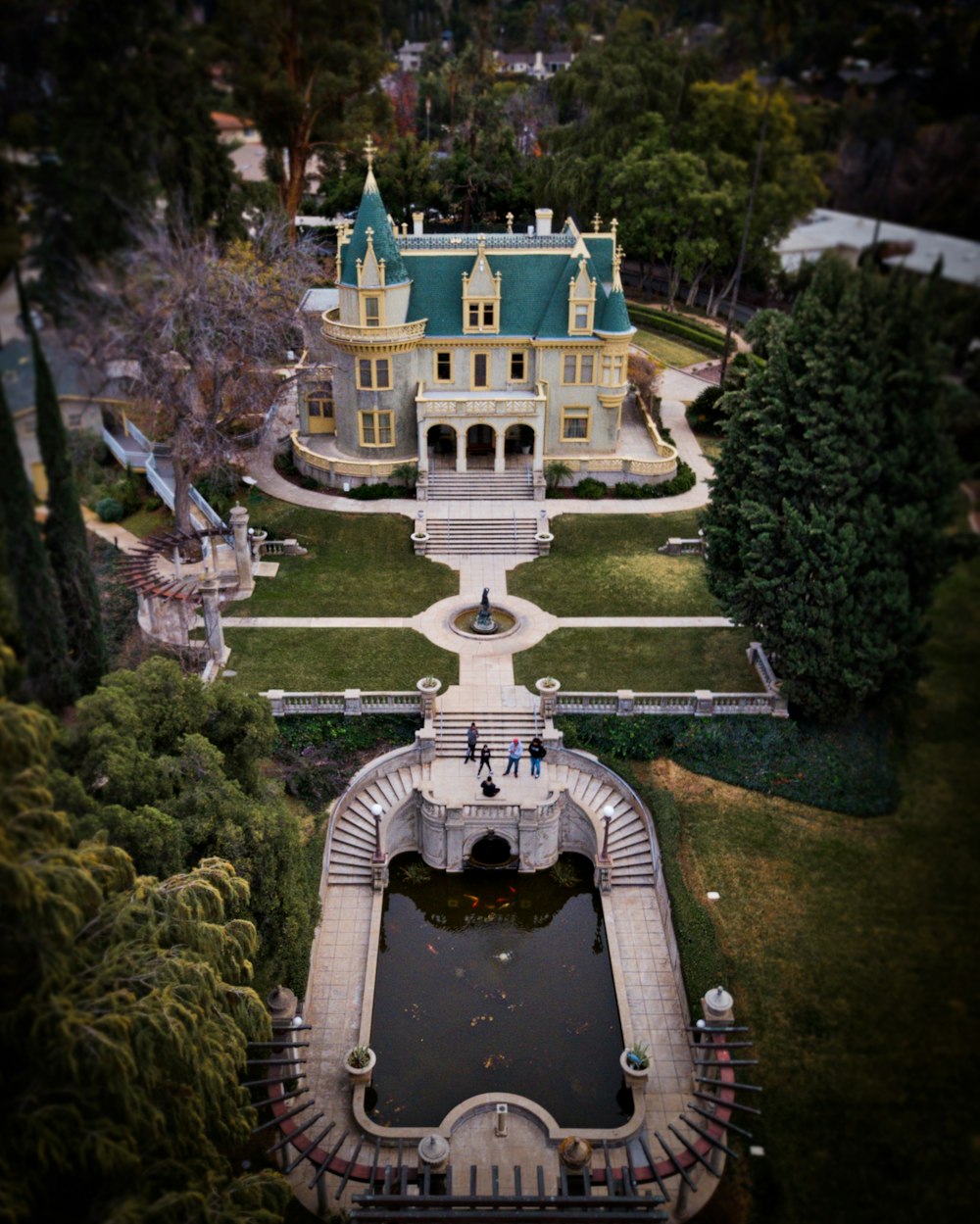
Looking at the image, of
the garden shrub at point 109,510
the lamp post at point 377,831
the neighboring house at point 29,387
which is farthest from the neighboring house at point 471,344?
the neighboring house at point 29,387

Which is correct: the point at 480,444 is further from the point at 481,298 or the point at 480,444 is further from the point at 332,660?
the point at 332,660

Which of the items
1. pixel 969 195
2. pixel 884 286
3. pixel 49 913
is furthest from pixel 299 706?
pixel 969 195

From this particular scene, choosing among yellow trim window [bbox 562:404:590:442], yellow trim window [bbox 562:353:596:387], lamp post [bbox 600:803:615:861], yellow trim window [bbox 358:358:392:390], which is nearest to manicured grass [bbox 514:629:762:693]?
lamp post [bbox 600:803:615:861]

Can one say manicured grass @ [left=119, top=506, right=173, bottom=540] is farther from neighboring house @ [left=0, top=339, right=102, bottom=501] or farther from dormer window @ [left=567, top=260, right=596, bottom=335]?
neighboring house @ [left=0, top=339, right=102, bottom=501]

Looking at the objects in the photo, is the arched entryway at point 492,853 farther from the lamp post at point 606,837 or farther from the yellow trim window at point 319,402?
the yellow trim window at point 319,402

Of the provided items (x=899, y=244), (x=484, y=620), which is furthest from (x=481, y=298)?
(x=899, y=244)

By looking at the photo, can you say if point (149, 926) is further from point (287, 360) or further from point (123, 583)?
point (287, 360)

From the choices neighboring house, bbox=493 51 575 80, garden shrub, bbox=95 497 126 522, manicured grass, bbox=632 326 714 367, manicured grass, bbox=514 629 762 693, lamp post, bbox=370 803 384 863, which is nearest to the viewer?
lamp post, bbox=370 803 384 863
